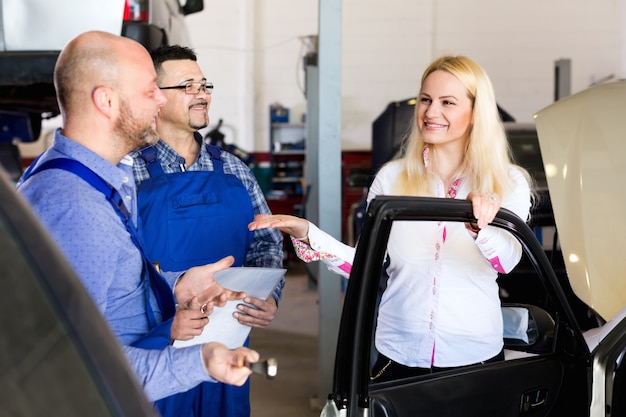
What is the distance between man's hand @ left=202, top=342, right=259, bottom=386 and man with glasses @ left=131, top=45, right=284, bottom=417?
0.82 meters

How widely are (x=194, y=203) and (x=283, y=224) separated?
0.52 m

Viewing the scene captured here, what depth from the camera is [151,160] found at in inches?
101

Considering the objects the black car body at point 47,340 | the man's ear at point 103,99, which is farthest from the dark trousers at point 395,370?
the black car body at point 47,340

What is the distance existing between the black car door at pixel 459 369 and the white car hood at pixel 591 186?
0.20 m

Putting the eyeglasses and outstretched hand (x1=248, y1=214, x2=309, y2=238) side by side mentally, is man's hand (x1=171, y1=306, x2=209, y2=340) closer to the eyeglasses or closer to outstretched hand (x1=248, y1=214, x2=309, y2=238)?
outstretched hand (x1=248, y1=214, x2=309, y2=238)

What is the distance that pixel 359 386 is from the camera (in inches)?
63.6

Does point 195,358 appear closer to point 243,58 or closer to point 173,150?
point 173,150

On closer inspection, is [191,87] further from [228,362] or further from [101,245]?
[228,362]

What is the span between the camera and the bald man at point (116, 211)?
148 cm

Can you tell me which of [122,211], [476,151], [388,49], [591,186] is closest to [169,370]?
[122,211]

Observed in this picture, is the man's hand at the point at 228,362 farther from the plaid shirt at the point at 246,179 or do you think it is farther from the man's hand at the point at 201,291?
the plaid shirt at the point at 246,179

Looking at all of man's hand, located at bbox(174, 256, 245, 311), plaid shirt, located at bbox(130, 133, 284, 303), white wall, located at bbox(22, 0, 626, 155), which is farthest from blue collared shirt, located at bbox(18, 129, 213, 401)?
white wall, located at bbox(22, 0, 626, 155)

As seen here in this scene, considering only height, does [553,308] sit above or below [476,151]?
below

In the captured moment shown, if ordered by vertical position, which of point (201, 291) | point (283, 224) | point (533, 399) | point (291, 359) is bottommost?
point (291, 359)
